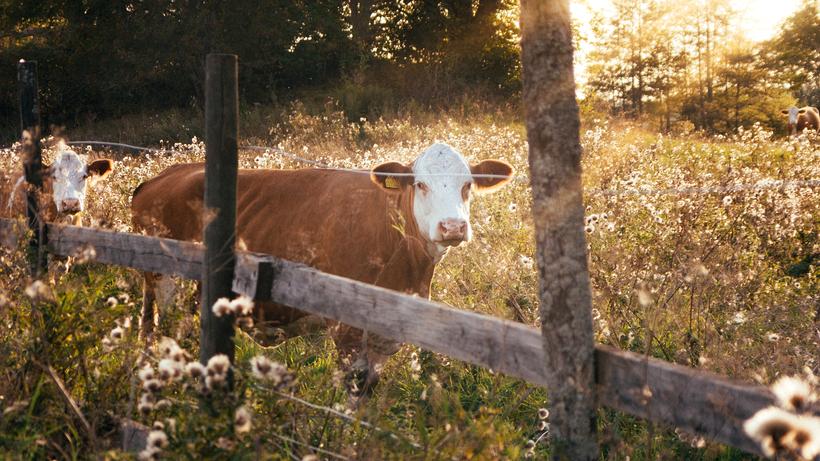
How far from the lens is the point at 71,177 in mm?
7500

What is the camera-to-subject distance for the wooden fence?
2043 mm

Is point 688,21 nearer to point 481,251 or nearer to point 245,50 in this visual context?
point 245,50

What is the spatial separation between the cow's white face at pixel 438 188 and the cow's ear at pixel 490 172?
0.04 metres

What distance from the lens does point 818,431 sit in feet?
5.15

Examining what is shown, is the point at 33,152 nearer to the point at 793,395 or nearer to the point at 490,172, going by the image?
the point at 490,172

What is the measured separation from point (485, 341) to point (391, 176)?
2.42 m

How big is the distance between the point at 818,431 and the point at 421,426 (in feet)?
3.83

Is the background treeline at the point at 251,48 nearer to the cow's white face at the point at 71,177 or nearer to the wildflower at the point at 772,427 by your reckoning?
the cow's white face at the point at 71,177

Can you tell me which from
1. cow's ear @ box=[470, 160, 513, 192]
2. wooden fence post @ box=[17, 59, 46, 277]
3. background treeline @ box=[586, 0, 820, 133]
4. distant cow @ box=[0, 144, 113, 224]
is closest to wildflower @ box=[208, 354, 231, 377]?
wooden fence post @ box=[17, 59, 46, 277]

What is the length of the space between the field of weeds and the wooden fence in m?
0.17

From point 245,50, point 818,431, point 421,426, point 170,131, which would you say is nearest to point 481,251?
point 421,426

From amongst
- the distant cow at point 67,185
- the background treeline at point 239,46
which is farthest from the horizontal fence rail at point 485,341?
the background treeline at point 239,46

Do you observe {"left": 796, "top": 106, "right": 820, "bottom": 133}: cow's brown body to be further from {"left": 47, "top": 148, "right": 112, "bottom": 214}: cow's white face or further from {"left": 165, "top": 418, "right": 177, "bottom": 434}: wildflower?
{"left": 165, "top": 418, "right": 177, "bottom": 434}: wildflower

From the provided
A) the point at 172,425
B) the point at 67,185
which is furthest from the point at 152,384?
the point at 67,185
